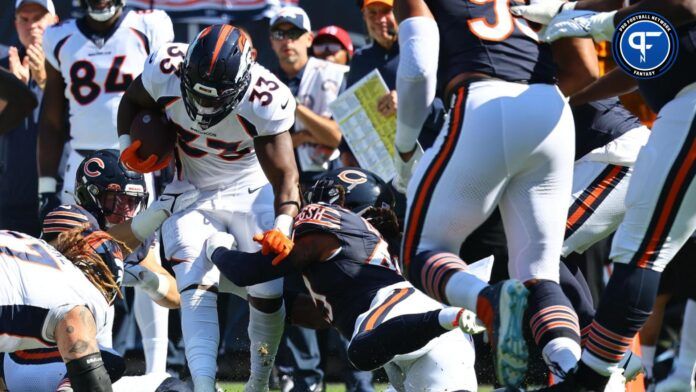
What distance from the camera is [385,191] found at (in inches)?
208

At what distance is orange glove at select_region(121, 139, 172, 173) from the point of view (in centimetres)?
531

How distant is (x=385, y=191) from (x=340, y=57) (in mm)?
2243

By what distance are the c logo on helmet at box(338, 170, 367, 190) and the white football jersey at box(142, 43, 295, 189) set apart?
12.8 inches

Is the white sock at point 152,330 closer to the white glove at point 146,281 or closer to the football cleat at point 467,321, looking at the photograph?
the white glove at point 146,281

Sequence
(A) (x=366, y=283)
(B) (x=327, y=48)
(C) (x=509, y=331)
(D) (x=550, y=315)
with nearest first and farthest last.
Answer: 1. (C) (x=509, y=331)
2. (D) (x=550, y=315)
3. (A) (x=366, y=283)
4. (B) (x=327, y=48)

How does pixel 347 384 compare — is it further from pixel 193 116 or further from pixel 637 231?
pixel 637 231

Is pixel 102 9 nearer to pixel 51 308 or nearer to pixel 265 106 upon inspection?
pixel 265 106

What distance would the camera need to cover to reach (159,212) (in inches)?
219

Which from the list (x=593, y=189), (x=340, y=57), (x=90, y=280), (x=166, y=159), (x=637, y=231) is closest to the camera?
(x=637, y=231)

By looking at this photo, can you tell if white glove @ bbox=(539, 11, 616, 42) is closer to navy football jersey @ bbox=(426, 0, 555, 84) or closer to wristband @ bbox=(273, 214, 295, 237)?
navy football jersey @ bbox=(426, 0, 555, 84)

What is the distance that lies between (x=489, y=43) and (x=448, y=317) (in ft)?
2.98

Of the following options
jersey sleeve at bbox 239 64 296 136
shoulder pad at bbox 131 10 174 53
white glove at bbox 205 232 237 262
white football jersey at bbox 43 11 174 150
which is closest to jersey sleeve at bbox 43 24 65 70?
white football jersey at bbox 43 11 174 150

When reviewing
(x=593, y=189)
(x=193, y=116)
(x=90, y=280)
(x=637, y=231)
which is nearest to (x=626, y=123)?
(x=593, y=189)

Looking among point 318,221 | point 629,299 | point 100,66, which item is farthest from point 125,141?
point 629,299
